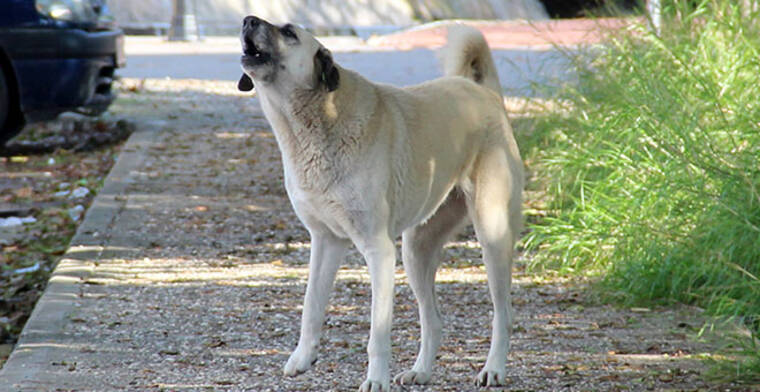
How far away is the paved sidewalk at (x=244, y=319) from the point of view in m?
5.11

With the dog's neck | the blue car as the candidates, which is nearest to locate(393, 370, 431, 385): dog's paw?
the dog's neck

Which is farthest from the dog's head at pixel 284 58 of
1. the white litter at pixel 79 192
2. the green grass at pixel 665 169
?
the white litter at pixel 79 192

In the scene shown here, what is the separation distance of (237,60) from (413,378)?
15.1m

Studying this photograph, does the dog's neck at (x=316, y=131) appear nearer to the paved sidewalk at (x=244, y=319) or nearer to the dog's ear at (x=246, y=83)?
the dog's ear at (x=246, y=83)

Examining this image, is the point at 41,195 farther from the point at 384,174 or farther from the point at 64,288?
the point at 384,174

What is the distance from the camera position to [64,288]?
21.5 ft

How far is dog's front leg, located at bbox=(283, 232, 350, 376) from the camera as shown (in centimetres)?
485

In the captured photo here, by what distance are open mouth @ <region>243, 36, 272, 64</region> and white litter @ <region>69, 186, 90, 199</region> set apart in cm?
547

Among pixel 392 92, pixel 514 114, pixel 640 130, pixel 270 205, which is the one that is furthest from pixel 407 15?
pixel 392 92

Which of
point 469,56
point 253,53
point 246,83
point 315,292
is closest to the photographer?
point 253,53

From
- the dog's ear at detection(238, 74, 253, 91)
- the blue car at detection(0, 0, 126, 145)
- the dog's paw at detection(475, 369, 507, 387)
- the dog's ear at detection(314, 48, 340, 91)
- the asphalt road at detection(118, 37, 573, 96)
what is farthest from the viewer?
the asphalt road at detection(118, 37, 573, 96)

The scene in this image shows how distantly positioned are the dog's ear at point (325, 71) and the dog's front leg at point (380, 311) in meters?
0.65

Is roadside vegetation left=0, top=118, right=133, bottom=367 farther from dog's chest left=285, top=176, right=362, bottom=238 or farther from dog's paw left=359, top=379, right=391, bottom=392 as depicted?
dog's paw left=359, top=379, right=391, bottom=392

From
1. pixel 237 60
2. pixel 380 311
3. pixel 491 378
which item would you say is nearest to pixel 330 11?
pixel 237 60
